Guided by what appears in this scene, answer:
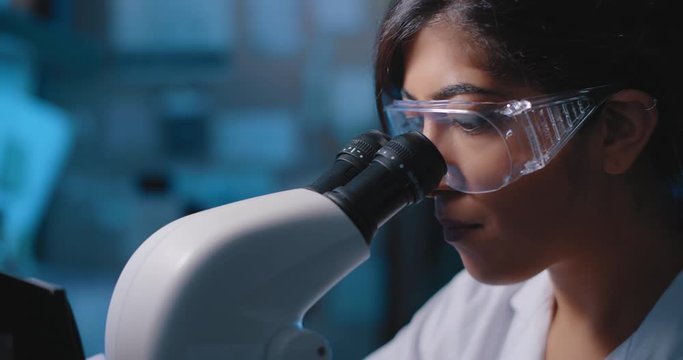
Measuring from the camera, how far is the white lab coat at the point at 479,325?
1.21 m

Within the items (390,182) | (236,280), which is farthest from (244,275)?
(390,182)

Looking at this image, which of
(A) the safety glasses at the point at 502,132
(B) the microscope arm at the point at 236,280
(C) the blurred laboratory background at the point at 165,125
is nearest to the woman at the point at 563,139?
(A) the safety glasses at the point at 502,132

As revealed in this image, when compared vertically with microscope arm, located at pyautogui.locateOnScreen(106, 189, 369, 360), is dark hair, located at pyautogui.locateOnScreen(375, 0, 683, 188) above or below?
above

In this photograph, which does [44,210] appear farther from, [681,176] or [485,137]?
[681,176]

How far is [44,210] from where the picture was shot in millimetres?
2236

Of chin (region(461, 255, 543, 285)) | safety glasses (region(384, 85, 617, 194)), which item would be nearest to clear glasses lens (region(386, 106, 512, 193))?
safety glasses (region(384, 85, 617, 194))

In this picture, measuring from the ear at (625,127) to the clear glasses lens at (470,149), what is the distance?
14 cm

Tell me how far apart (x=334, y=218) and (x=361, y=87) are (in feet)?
4.77

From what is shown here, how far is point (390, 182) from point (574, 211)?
314mm

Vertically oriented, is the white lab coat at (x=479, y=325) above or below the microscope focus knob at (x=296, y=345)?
below

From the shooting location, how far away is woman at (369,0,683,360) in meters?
0.90

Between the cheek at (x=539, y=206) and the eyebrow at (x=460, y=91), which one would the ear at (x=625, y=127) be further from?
the eyebrow at (x=460, y=91)

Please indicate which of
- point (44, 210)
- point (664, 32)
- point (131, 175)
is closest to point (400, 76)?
Answer: point (664, 32)

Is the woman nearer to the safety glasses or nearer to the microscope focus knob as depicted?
the safety glasses
